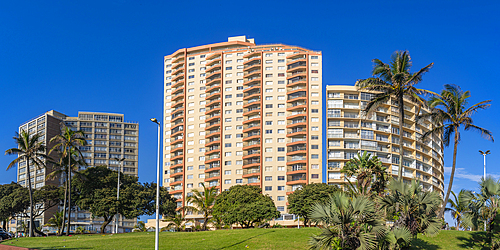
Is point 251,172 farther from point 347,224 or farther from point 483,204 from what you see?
point 347,224

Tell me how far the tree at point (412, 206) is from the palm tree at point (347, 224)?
707 centimetres

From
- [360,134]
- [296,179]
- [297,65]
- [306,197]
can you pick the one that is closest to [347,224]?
[306,197]

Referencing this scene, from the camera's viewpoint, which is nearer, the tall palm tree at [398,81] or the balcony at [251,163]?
the tall palm tree at [398,81]

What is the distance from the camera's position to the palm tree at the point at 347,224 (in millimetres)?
27000

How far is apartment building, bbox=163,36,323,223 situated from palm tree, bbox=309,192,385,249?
90780 mm

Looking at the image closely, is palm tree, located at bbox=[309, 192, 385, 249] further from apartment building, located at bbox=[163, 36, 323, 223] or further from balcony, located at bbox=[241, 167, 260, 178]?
balcony, located at bbox=[241, 167, 260, 178]

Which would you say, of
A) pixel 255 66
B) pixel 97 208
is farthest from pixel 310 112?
pixel 97 208

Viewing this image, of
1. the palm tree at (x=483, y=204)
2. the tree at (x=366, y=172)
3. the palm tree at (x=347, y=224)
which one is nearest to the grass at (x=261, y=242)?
the palm tree at (x=483, y=204)

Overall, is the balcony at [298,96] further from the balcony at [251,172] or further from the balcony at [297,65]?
the balcony at [251,172]

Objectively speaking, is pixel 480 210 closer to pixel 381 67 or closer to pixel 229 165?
pixel 381 67

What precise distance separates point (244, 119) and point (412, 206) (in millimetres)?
Answer: 100276

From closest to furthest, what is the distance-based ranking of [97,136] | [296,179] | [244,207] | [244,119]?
[244,207] → [296,179] → [244,119] → [97,136]

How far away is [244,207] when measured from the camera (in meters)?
76.6

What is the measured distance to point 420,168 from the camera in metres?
134
